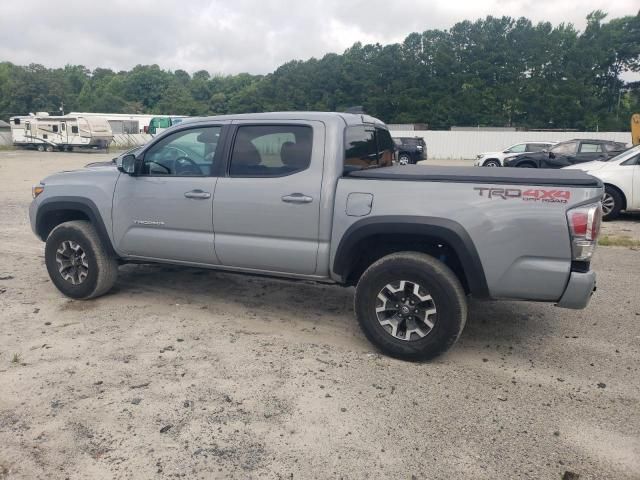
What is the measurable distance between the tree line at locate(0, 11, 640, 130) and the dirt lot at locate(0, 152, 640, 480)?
6028cm

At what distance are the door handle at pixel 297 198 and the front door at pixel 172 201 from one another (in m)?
0.77

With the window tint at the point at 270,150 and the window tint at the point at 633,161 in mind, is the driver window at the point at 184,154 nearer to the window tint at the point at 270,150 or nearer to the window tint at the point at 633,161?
the window tint at the point at 270,150

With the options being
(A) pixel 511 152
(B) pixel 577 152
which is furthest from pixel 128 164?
(A) pixel 511 152

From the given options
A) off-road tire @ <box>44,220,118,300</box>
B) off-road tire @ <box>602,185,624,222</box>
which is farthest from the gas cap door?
off-road tire @ <box>602,185,624,222</box>

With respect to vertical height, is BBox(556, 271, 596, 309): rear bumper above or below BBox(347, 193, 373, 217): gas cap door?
below

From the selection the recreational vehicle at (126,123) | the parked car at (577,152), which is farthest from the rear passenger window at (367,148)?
the recreational vehicle at (126,123)

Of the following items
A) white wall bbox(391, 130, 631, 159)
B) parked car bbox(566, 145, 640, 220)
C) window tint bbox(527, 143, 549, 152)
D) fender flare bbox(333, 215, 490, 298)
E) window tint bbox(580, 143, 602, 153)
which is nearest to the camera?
fender flare bbox(333, 215, 490, 298)

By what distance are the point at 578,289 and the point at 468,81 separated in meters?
70.2

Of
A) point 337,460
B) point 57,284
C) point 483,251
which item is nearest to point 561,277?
point 483,251

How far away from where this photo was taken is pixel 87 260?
521cm

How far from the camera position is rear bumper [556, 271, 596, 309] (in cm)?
352

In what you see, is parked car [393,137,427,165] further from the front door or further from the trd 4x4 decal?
the trd 4x4 decal

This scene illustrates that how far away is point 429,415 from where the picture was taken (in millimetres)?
3281

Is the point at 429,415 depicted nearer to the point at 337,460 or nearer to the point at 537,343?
the point at 337,460
